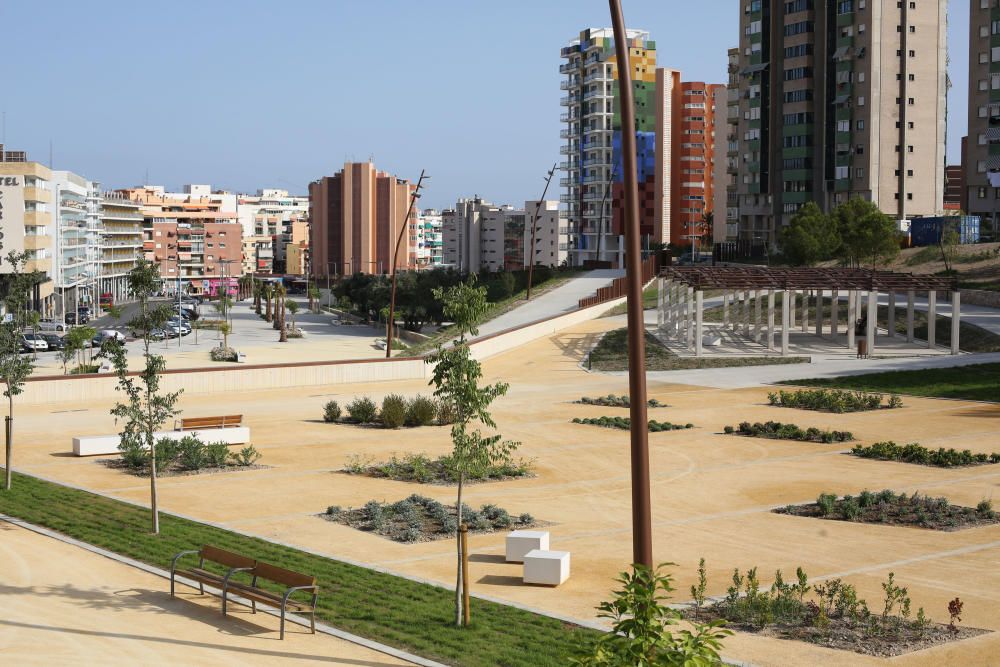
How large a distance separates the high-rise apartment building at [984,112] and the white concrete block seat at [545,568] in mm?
99228

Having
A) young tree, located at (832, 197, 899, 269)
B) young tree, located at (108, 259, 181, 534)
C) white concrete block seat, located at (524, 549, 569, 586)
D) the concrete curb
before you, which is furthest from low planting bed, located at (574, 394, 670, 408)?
young tree, located at (832, 197, 899, 269)

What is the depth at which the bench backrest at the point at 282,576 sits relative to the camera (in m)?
14.9

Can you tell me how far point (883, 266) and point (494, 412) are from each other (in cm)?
5455

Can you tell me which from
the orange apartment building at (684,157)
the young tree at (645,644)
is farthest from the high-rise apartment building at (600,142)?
the young tree at (645,644)

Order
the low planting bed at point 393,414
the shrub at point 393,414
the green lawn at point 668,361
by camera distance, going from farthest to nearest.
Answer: the green lawn at point 668,361 < the low planting bed at point 393,414 < the shrub at point 393,414

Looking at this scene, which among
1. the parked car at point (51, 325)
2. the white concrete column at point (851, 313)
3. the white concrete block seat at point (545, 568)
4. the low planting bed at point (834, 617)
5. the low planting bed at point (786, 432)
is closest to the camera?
the low planting bed at point (834, 617)

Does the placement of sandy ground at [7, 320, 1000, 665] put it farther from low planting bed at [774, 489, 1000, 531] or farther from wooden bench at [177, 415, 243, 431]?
wooden bench at [177, 415, 243, 431]

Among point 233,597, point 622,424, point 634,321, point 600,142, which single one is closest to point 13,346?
point 233,597

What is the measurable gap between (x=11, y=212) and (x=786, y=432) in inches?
3524

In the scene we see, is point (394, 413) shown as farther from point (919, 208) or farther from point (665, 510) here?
point (919, 208)

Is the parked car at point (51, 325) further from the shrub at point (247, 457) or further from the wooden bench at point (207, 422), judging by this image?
the shrub at point (247, 457)

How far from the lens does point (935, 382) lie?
4512cm

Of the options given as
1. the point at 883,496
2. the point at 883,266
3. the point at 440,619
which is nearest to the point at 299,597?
the point at 440,619

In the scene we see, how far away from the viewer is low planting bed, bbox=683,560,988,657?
1416 centimetres
